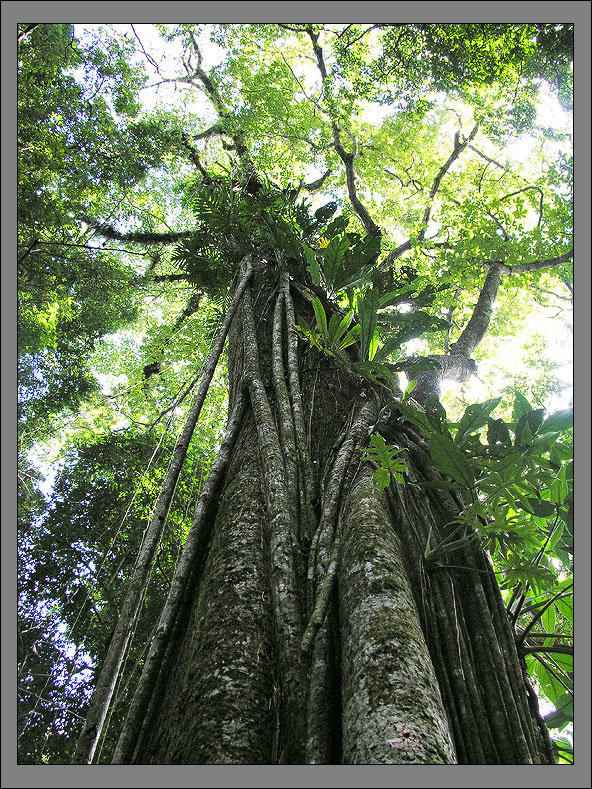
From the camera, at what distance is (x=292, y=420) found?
2.08 metres

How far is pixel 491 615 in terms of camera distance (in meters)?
1.48

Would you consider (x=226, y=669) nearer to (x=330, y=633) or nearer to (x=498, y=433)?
(x=330, y=633)

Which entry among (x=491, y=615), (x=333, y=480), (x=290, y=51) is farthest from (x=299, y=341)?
(x=290, y=51)

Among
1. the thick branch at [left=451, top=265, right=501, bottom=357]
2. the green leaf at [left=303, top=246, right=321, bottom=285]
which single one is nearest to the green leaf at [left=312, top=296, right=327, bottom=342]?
the green leaf at [left=303, top=246, right=321, bottom=285]

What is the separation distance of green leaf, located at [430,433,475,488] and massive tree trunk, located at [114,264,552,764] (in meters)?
0.16

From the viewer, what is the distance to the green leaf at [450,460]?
168 centimetres

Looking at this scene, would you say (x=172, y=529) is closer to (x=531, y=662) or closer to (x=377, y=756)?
(x=531, y=662)

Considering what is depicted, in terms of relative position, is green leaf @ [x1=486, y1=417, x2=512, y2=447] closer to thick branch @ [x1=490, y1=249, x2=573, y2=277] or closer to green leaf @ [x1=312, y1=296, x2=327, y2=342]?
green leaf @ [x1=312, y1=296, x2=327, y2=342]

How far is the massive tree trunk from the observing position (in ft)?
3.37

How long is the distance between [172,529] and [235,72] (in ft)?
20.2

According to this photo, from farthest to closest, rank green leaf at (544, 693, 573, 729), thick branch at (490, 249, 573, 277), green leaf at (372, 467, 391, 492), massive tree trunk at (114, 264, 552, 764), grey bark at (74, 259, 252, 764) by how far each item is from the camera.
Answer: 1. thick branch at (490, 249, 573, 277)
2. green leaf at (544, 693, 573, 729)
3. green leaf at (372, 467, 391, 492)
4. grey bark at (74, 259, 252, 764)
5. massive tree trunk at (114, 264, 552, 764)

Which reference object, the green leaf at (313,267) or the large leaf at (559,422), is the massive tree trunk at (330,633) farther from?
the green leaf at (313,267)

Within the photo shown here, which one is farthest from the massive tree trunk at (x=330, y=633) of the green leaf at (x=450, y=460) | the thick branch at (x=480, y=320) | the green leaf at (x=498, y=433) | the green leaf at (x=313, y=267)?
the thick branch at (x=480, y=320)

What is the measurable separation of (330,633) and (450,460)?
765mm
